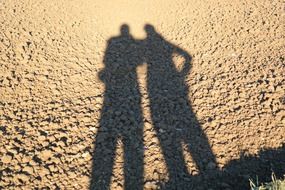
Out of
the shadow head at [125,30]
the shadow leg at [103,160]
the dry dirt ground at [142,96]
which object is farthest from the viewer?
the shadow head at [125,30]

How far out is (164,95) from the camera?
4754mm

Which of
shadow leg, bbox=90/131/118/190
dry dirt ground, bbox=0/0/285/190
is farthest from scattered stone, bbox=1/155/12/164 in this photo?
shadow leg, bbox=90/131/118/190

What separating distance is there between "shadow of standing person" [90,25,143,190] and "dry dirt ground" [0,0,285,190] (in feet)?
0.04

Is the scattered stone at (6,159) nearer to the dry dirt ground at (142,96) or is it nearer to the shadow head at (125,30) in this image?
the dry dirt ground at (142,96)

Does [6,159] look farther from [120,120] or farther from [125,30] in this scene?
[125,30]

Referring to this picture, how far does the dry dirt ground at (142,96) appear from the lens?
359 centimetres

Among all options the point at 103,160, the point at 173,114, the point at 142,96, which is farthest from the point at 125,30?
the point at 103,160

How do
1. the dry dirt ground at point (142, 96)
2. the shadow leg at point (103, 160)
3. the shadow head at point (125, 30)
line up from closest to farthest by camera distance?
the shadow leg at point (103, 160), the dry dirt ground at point (142, 96), the shadow head at point (125, 30)

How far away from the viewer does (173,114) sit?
4387 mm

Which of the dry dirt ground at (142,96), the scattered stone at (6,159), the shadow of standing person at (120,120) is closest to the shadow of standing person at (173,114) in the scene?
the dry dirt ground at (142,96)

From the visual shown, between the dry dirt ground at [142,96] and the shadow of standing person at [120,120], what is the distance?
0.04 feet

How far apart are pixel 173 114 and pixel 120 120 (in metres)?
0.68

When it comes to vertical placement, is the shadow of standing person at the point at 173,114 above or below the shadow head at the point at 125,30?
below

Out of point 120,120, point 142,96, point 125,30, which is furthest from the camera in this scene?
point 125,30
